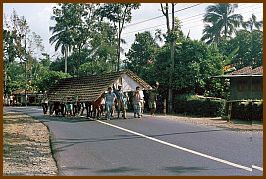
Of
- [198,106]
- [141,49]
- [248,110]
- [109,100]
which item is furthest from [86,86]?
[141,49]

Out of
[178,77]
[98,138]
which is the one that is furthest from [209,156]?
[178,77]

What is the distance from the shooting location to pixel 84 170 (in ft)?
27.8

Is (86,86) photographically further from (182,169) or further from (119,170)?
(182,169)

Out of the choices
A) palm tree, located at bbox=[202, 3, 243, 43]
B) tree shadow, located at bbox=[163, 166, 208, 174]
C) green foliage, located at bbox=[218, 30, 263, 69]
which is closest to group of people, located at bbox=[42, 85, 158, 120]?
tree shadow, located at bbox=[163, 166, 208, 174]

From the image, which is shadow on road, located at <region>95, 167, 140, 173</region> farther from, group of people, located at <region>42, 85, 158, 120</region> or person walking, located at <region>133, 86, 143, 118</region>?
person walking, located at <region>133, 86, 143, 118</region>

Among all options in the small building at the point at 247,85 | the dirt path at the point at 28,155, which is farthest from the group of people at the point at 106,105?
the small building at the point at 247,85

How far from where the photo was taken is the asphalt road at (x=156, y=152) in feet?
27.9

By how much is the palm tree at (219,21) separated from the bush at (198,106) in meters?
30.8

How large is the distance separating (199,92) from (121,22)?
12641 millimetres

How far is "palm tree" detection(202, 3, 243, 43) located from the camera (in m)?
60.6

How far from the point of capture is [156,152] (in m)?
10.7

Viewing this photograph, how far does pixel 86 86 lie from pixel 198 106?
8.47 meters

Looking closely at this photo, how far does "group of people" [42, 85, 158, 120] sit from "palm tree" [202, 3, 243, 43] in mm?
37983

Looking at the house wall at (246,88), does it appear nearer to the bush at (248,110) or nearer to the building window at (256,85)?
the building window at (256,85)
